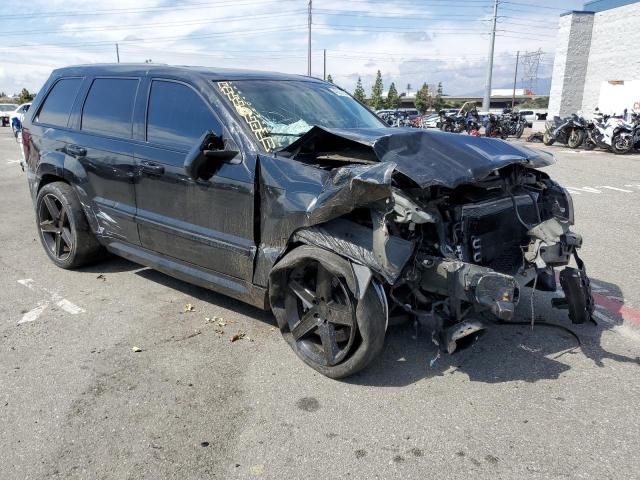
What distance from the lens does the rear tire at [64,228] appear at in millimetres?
5117

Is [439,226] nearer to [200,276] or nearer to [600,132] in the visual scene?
[200,276]

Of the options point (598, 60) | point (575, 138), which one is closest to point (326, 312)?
point (575, 138)

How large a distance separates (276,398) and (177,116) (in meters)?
2.22

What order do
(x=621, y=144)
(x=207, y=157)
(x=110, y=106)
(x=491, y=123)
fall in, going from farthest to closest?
1. (x=491, y=123)
2. (x=621, y=144)
3. (x=110, y=106)
4. (x=207, y=157)

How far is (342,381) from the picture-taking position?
3438mm

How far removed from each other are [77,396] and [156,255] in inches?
57.7

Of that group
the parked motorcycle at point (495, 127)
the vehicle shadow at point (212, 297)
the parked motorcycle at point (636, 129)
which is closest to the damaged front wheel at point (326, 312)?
the vehicle shadow at point (212, 297)

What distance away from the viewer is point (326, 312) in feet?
11.4

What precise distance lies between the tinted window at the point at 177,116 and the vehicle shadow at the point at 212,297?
138 cm

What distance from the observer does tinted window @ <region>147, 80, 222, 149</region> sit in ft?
13.0

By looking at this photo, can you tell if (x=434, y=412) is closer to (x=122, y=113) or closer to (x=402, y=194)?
(x=402, y=194)

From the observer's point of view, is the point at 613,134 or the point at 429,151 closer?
the point at 429,151

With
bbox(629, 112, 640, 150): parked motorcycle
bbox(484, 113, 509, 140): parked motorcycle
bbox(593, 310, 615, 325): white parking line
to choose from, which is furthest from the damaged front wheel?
bbox(484, 113, 509, 140): parked motorcycle

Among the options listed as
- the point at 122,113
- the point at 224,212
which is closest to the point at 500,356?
the point at 224,212
